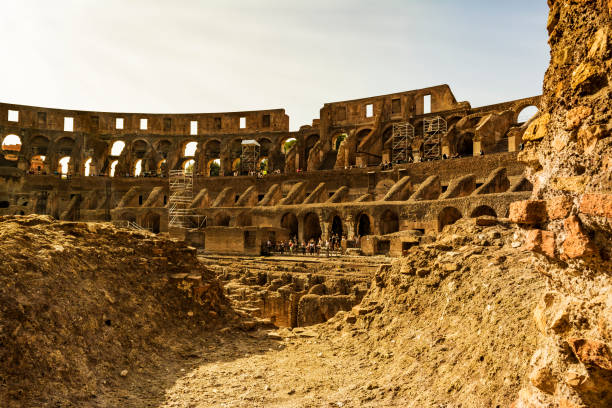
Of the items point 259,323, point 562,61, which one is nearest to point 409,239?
point 259,323

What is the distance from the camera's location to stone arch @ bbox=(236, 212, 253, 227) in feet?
102

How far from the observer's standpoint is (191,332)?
10031mm

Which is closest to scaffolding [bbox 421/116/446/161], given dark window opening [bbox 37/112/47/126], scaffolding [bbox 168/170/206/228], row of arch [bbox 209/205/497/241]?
row of arch [bbox 209/205/497/241]

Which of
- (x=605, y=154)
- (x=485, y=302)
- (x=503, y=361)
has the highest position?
(x=605, y=154)

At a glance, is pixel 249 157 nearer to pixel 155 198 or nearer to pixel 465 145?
pixel 155 198

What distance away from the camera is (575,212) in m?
3.13

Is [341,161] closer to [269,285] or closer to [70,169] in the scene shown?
[269,285]

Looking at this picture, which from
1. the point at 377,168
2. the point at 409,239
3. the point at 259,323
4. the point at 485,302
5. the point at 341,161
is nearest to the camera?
the point at 485,302

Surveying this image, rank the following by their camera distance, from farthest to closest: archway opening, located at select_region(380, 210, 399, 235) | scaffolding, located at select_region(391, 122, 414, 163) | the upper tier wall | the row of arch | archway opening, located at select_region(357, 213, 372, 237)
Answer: the upper tier wall
scaffolding, located at select_region(391, 122, 414, 163)
archway opening, located at select_region(357, 213, 372, 237)
archway opening, located at select_region(380, 210, 399, 235)
the row of arch

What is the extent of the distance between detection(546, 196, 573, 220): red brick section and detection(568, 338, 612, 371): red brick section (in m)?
0.88

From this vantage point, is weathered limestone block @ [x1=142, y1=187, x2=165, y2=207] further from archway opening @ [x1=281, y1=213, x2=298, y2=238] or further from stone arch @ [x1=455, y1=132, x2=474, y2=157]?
stone arch @ [x1=455, y1=132, x2=474, y2=157]

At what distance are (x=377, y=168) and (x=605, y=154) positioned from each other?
2931 cm

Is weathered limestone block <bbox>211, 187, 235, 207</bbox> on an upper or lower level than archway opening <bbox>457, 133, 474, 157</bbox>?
lower

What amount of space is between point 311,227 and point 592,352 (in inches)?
1080
